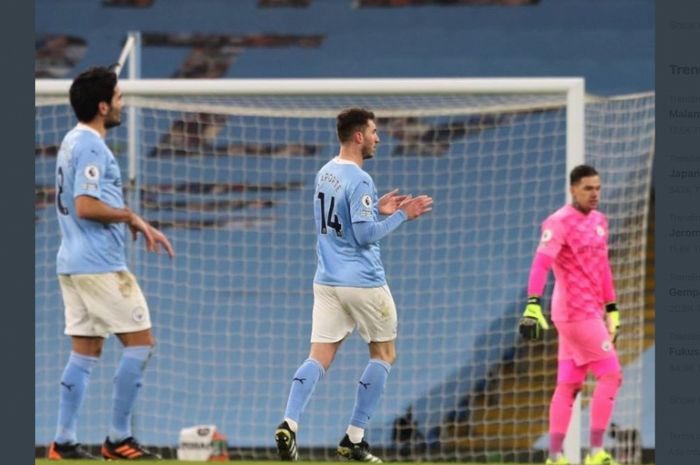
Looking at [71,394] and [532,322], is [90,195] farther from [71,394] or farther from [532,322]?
[532,322]

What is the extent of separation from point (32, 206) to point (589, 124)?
703cm

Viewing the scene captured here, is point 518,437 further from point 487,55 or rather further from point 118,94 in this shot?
point 118,94

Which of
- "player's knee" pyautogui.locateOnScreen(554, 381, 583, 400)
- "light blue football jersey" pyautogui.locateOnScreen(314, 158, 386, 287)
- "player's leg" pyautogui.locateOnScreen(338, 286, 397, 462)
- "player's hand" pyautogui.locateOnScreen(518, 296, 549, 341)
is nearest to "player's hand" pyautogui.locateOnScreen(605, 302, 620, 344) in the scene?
"player's knee" pyautogui.locateOnScreen(554, 381, 583, 400)

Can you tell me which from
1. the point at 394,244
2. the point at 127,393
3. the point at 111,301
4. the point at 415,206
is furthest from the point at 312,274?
the point at 415,206

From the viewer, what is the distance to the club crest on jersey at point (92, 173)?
658 centimetres

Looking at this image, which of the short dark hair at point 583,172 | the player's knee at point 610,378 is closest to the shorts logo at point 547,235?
A: the short dark hair at point 583,172

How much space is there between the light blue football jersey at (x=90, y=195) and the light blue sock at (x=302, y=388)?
3.36 feet

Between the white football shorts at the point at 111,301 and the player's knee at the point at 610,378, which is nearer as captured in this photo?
the white football shorts at the point at 111,301

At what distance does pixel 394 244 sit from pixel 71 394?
527 cm

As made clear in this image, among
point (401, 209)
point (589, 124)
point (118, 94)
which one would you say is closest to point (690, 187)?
point (401, 209)

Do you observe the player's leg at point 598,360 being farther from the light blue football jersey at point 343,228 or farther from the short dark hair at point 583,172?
the light blue football jersey at point 343,228

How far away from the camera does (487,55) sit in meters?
12.9

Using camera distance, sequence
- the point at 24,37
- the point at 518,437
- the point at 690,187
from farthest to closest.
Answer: the point at 518,437, the point at 690,187, the point at 24,37

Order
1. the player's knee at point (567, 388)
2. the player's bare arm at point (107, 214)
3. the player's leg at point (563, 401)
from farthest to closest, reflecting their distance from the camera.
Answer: the player's knee at point (567, 388)
the player's leg at point (563, 401)
the player's bare arm at point (107, 214)
